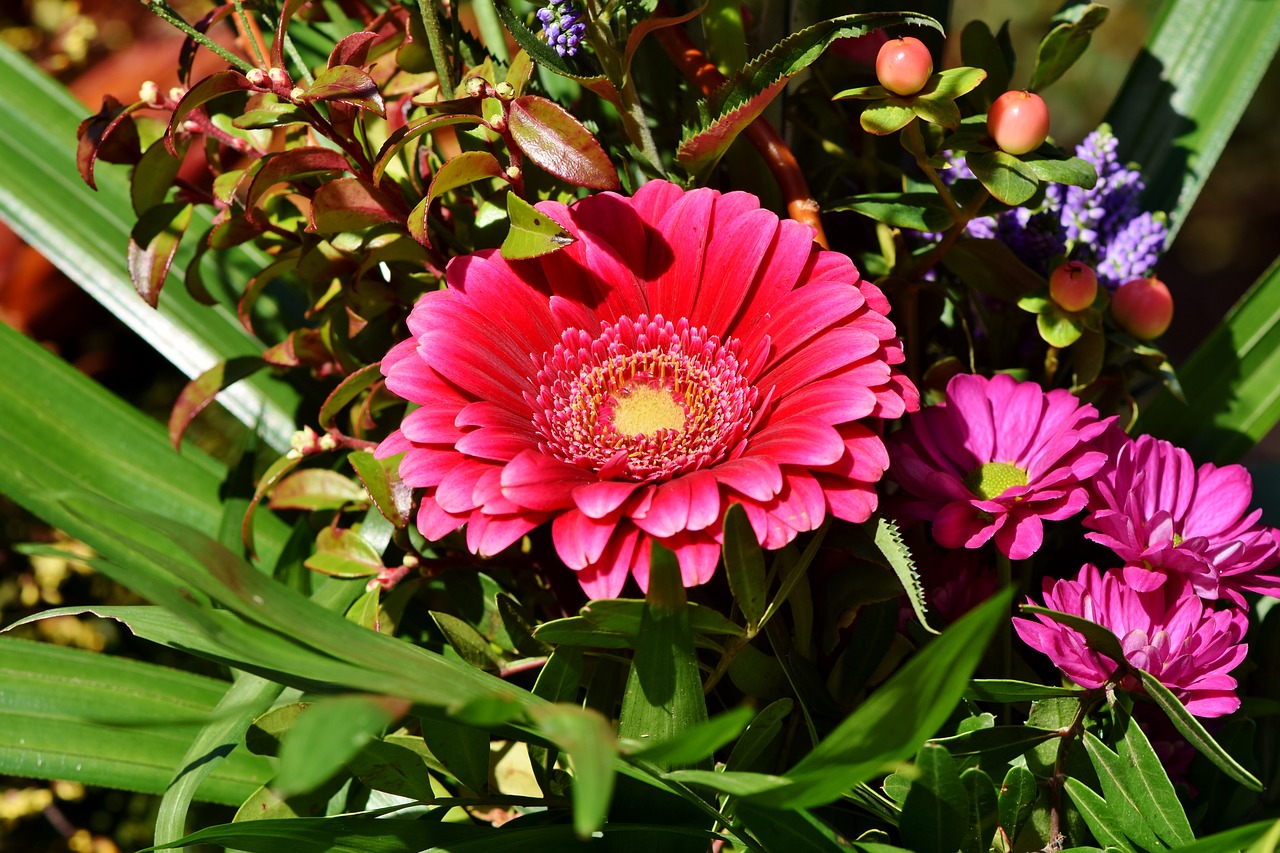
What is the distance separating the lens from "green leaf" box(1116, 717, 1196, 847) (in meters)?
0.35

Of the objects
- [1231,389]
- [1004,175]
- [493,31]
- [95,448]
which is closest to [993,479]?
[1004,175]

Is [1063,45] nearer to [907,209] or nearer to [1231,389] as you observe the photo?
[907,209]

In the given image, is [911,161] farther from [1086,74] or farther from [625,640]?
[1086,74]

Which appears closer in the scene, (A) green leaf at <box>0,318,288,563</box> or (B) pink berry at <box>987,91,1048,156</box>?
(B) pink berry at <box>987,91,1048,156</box>

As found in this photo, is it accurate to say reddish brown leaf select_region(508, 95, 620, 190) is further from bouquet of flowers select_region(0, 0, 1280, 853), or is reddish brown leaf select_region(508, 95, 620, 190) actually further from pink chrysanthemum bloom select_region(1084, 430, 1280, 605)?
pink chrysanthemum bloom select_region(1084, 430, 1280, 605)

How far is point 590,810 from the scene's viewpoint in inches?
8.3

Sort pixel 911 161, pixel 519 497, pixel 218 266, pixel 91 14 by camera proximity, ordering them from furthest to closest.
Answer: pixel 91 14, pixel 218 266, pixel 911 161, pixel 519 497

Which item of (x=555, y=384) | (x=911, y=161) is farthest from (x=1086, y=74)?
(x=555, y=384)

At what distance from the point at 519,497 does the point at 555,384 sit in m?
0.10

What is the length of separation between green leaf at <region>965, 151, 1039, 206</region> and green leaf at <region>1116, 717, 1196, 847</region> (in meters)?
0.19

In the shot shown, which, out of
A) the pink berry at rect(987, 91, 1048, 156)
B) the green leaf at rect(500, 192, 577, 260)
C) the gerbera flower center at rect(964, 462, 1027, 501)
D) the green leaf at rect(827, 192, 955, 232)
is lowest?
the gerbera flower center at rect(964, 462, 1027, 501)

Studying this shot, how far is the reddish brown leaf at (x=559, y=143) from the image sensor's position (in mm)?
365

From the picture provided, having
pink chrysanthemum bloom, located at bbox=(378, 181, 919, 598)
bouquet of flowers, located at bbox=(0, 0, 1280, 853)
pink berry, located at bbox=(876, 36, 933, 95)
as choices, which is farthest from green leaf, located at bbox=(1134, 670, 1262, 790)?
pink berry, located at bbox=(876, 36, 933, 95)

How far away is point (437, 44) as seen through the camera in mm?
400
